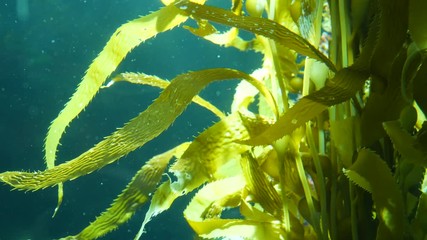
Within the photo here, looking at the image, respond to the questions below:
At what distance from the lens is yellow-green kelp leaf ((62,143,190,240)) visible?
2.47 feet

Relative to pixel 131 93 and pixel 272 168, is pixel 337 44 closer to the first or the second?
pixel 272 168

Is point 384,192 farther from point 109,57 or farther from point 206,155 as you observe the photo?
point 109,57

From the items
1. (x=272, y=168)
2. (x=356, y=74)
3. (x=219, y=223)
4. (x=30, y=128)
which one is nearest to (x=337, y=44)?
(x=356, y=74)

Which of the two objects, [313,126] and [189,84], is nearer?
[189,84]

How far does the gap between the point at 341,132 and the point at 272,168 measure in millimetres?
177

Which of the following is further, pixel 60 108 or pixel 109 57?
pixel 60 108

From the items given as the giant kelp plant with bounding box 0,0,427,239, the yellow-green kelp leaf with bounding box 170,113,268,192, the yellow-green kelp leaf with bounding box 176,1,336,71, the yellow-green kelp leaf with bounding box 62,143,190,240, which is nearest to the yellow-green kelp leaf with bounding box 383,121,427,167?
the giant kelp plant with bounding box 0,0,427,239

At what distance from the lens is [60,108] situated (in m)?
8.16

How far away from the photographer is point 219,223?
0.79 meters

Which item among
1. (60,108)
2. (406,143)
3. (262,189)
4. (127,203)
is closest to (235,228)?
(262,189)

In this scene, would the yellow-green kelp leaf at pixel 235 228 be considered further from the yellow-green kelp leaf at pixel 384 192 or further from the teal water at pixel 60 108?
the teal water at pixel 60 108

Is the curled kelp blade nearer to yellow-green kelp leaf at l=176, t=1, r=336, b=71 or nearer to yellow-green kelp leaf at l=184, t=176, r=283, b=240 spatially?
yellow-green kelp leaf at l=176, t=1, r=336, b=71

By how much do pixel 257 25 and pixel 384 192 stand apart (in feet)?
0.98

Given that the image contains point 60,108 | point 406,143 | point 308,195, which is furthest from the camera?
point 60,108
